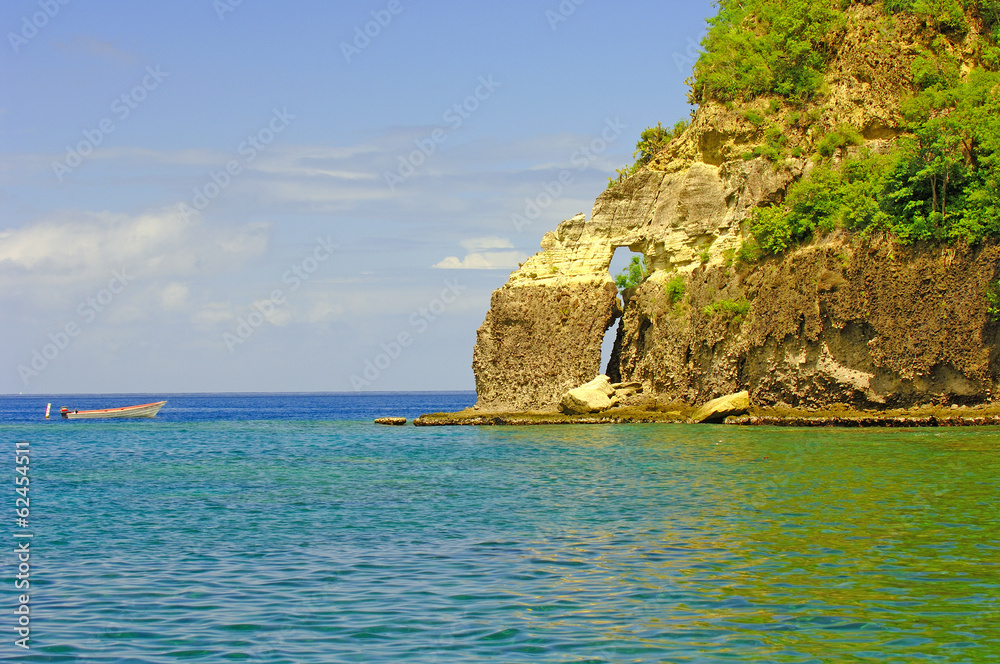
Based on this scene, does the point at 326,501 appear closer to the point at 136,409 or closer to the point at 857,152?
the point at 857,152

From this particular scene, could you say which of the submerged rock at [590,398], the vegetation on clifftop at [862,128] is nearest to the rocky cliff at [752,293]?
the vegetation on clifftop at [862,128]

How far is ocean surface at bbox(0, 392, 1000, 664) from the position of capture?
32.6ft

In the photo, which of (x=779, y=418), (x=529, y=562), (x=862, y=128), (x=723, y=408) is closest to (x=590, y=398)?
(x=723, y=408)

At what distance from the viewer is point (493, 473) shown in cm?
2700

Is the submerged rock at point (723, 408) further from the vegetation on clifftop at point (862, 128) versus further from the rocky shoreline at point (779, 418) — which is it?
the vegetation on clifftop at point (862, 128)

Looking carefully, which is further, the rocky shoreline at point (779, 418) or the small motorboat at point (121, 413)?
the small motorboat at point (121, 413)

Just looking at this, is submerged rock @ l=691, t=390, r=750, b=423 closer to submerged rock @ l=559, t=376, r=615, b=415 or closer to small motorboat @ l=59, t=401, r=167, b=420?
submerged rock @ l=559, t=376, r=615, b=415

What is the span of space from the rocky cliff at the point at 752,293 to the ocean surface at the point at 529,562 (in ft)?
46.8

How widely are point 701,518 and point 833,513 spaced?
2358 mm

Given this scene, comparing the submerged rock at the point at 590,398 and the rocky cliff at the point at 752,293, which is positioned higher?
the rocky cliff at the point at 752,293

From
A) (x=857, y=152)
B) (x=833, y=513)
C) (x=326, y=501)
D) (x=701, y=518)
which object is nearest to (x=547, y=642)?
(x=701, y=518)

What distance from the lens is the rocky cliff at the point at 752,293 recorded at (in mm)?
40812

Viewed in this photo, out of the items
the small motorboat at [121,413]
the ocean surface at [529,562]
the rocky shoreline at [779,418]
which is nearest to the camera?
the ocean surface at [529,562]

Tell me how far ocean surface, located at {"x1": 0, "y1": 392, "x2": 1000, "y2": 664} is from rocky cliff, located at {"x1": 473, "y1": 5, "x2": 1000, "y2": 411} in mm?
14270
